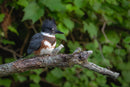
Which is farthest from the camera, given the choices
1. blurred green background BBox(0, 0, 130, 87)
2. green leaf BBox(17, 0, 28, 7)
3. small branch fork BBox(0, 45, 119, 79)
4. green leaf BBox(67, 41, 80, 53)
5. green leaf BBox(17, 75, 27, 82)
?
green leaf BBox(17, 75, 27, 82)

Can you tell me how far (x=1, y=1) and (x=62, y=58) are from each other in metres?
1.68

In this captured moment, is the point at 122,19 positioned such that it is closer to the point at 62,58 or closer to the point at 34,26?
the point at 34,26

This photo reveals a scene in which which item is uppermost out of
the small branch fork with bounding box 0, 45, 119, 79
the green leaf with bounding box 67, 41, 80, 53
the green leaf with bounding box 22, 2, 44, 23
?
the green leaf with bounding box 22, 2, 44, 23

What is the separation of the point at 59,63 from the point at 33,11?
1080 mm

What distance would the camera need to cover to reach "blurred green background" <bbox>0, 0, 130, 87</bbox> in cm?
291

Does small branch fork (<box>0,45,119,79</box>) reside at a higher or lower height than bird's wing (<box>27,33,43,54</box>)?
lower

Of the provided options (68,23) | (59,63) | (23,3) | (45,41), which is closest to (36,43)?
(45,41)

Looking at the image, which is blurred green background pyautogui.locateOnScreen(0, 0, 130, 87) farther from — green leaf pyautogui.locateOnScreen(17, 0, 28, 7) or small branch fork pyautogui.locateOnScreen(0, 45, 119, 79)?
small branch fork pyautogui.locateOnScreen(0, 45, 119, 79)

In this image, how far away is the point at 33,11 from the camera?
264cm

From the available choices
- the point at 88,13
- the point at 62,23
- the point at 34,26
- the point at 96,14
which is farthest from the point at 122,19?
the point at 34,26

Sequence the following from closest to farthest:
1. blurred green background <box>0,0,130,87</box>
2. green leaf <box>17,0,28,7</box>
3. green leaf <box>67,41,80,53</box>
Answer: green leaf <box>17,0,28,7</box> → blurred green background <box>0,0,130,87</box> → green leaf <box>67,41,80,53</box>

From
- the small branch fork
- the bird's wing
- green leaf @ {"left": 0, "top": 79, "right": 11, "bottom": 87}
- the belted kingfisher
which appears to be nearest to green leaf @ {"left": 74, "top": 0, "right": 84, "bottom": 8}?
the belted kingfisher

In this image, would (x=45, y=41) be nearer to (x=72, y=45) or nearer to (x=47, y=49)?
(x=47, y=49)

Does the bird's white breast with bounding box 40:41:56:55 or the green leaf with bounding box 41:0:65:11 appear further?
the green leaf with bounding box 41:0:65:11
